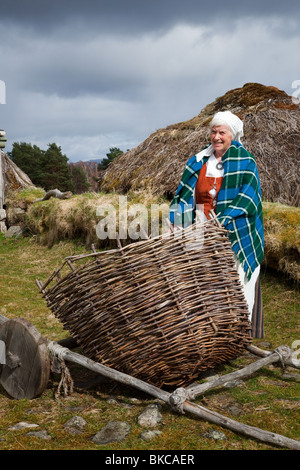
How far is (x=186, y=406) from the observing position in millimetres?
2744

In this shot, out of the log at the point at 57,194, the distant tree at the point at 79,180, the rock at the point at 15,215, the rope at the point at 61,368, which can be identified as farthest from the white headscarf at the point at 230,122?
the distant tree at the point at 79,180

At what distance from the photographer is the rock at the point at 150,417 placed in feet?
9.08

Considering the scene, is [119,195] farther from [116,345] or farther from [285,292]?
[116,345]

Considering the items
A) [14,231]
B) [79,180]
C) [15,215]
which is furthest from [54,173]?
[14,231]

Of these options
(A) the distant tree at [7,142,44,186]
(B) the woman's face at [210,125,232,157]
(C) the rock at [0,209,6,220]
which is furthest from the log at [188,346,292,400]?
(A) the distant tree at [7,142,44,186]

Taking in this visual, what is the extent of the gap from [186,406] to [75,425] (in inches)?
28.8

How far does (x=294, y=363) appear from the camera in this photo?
3.47 meters

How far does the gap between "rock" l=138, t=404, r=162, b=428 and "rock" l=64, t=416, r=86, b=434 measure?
374 millimetres

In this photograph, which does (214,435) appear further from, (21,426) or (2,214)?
(2,214)

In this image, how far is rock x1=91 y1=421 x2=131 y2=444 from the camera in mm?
2625

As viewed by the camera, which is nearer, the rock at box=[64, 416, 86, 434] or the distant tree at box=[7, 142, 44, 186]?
the rock at box=[64, 416, 86, 434]

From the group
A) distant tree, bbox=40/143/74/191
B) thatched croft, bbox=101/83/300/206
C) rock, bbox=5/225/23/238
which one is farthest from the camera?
distant tree, bbox=40/143/74/191

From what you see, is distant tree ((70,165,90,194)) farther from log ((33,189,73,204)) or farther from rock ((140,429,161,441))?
rock ((140,429,161,441))

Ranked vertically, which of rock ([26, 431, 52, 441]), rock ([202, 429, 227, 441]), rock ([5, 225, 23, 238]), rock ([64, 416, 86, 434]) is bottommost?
rock ([64, 416, 86, 434])
